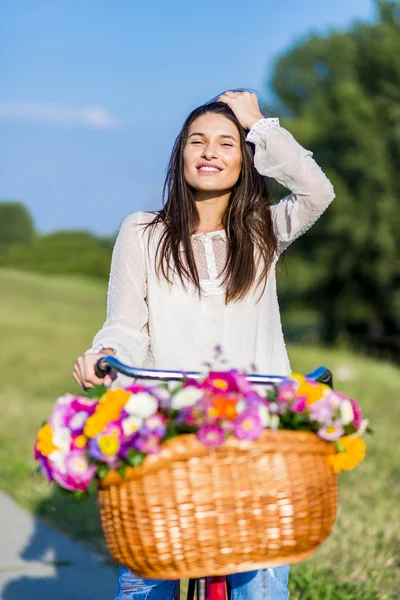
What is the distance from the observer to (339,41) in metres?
26.1

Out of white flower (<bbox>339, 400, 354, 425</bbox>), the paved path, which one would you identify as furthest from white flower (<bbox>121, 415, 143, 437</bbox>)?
the paved path

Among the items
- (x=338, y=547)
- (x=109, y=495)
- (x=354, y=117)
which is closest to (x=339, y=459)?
(x=109, y=495)

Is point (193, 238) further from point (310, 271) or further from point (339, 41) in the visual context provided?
point (339, 41)

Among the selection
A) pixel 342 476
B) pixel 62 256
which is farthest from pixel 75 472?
pixel 62 256

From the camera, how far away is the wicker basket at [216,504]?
1998 millimetres

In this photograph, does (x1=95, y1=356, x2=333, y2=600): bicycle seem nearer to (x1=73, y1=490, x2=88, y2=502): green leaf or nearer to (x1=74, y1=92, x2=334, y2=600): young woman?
(x1=74, y1=92, x2=334, y2=600): young woman

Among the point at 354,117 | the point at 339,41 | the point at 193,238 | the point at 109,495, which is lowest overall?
the point at 109,495

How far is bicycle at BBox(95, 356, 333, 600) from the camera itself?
216 centimetres

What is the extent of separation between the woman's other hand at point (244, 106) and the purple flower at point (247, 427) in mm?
1153

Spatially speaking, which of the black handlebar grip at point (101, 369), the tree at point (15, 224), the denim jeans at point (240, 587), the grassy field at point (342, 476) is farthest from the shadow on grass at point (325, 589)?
the tree at point (15, 224)

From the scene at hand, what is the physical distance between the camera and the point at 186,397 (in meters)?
2.01

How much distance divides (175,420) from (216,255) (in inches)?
37.1

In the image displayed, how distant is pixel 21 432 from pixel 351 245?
46.8 feet

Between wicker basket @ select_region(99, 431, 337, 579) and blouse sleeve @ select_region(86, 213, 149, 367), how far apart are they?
64cm
